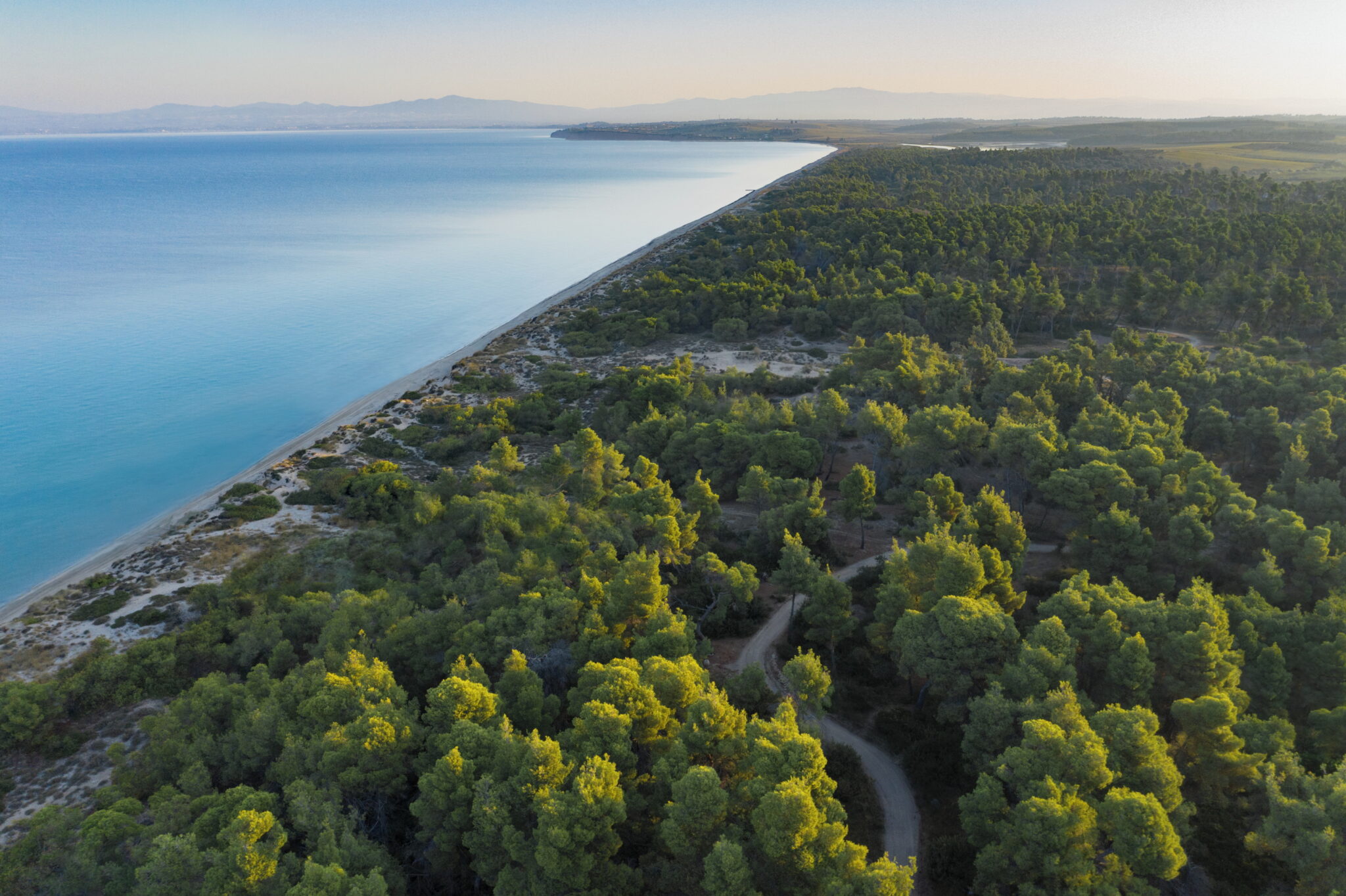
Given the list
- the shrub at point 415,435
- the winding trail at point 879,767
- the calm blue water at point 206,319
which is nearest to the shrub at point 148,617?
the calm blue water at point 206,319

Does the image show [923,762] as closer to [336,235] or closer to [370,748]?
[370,748]

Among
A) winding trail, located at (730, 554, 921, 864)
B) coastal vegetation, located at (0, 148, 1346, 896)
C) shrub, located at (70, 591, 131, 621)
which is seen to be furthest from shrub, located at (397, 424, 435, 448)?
winding trail, located at (730, 554, 921, 864)

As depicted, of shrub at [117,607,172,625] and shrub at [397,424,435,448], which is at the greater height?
shrub at [397,424,435,448]

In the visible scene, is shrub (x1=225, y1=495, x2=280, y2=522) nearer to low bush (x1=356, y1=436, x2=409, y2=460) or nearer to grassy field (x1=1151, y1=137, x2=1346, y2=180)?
low bush (x1=356, y1=436, x2=409, y2=460)

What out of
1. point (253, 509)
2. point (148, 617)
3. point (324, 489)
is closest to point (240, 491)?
point (253, 509)

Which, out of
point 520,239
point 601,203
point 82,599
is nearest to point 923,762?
point 82,599

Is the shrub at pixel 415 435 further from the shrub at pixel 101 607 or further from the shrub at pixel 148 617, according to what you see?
the shrub at pixel 148 617
